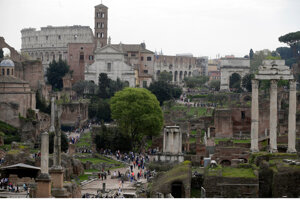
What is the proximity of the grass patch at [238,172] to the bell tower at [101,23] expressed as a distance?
66.5 metres

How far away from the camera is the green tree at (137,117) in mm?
52562

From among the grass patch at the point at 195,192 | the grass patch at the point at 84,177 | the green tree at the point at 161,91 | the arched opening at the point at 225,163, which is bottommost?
the grass patch at the point at 84,177

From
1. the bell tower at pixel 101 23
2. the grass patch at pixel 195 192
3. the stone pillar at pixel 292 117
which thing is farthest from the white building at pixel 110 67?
the grass patch at pixel 195 192

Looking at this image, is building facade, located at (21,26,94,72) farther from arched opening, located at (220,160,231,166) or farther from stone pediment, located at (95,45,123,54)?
arched opening, located at (220,160,231,166)

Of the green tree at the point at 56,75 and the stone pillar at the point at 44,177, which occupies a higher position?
the green tree at the point at 56,75

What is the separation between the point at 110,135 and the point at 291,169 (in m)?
24.9

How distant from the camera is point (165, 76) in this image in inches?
4065

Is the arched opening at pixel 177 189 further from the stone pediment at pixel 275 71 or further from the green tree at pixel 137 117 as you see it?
the green tree at pixel 137 117

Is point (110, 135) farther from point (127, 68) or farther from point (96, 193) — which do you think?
point (127, 68)

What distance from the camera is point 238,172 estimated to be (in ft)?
96.3

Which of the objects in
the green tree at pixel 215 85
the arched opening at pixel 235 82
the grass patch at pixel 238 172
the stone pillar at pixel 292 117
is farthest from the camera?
the green tree at pixel 215 85

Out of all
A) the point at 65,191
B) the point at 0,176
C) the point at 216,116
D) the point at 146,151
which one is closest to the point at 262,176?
the point at 65,191

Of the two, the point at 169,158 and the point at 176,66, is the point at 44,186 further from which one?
the point at 176,66

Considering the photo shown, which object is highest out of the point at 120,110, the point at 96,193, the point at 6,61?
the point at 6,61
